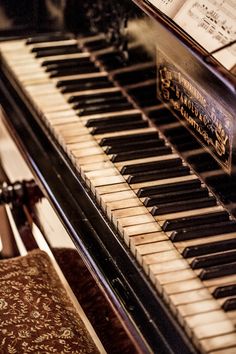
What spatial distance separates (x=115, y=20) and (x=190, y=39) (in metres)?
0.88

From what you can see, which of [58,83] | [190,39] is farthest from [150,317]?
[58,83]

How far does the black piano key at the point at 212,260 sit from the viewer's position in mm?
1955

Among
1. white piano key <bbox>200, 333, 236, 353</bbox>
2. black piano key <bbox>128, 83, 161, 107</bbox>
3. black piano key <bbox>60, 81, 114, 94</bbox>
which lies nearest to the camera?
white piano key <bbox>200, 333, 236, 353</bbox>

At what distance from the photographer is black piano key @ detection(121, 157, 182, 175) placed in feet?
7.94

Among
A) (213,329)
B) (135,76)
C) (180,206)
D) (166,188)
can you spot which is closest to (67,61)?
(135,76)

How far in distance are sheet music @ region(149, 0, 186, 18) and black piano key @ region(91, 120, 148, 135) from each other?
0.47 meters

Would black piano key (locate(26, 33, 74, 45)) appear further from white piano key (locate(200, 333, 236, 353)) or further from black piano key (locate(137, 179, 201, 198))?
white piano key (locate(200, 333, 236, 353))

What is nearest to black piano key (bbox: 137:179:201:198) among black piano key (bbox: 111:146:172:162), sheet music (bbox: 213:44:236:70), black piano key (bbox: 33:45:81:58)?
black piano key (bbox: 111:146:172:162)

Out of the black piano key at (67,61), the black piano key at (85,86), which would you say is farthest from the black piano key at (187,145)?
the black piano key at (67,61)

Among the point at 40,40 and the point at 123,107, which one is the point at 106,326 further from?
the point at 40,40

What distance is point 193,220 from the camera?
7.02 ft

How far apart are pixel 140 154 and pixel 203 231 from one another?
51 centimetres

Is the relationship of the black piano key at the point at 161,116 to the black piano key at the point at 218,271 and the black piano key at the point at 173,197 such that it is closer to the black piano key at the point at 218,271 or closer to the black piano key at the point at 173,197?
the black piano key at the point at 173,197

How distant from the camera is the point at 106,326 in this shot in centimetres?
221
